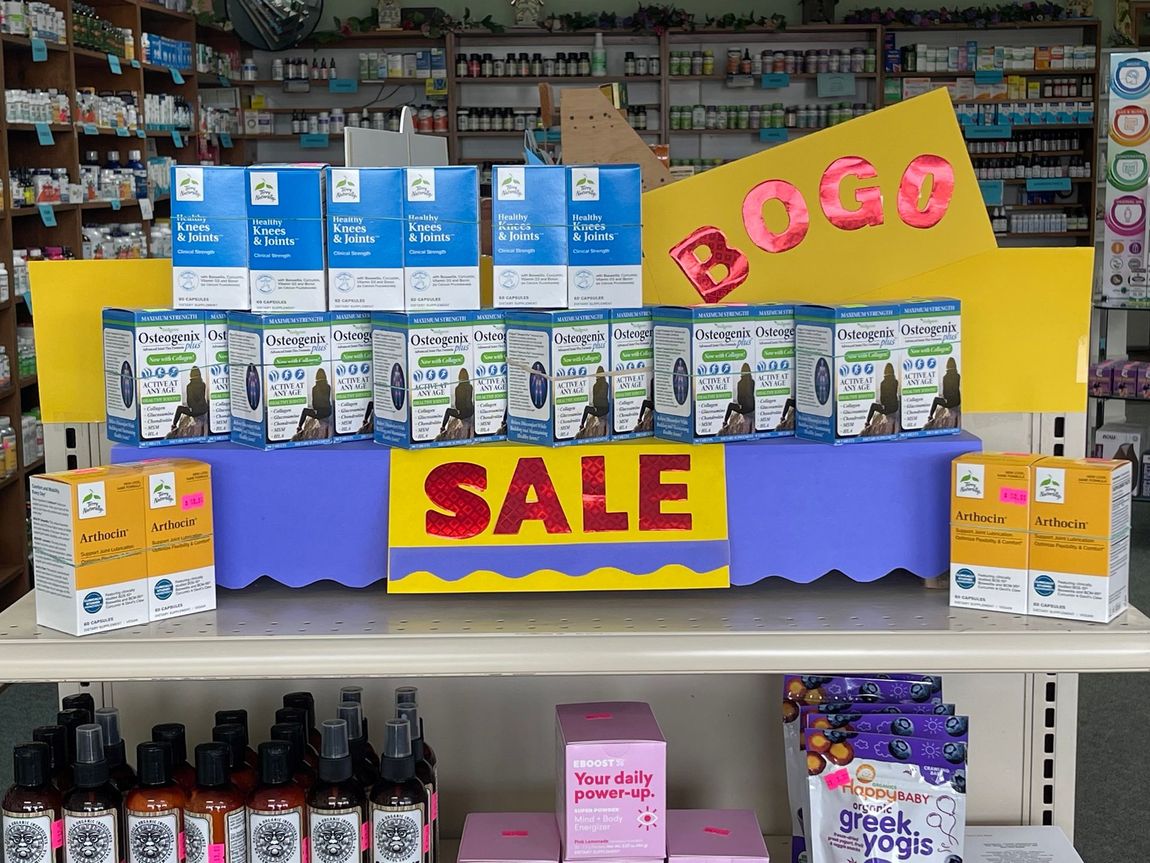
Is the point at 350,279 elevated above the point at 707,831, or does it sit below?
above

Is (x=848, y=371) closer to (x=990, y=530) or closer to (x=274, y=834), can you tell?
(x=990, y=530)

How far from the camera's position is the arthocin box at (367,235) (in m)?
1.72

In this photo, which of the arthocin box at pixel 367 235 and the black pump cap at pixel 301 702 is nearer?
the arthocin box at pixel 367 235

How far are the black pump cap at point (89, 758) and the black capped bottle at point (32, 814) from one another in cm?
4

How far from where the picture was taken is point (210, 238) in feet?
5.68

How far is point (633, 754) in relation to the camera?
5.61 ft

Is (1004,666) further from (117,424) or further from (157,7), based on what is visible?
(157,7)

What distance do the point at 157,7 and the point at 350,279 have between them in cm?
616

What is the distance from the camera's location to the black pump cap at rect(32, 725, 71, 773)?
1.67m

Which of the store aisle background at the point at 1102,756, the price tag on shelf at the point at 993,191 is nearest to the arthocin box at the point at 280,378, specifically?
the store aisle background at the point at 1102,756

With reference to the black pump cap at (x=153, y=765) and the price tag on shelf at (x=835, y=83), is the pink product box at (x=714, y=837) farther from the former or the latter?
the price tag on shelf at (x=835, y=83)

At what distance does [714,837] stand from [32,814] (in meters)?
0.84

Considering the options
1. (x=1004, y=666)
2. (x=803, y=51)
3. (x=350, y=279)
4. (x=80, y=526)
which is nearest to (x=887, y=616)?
(x=1004, y=666)

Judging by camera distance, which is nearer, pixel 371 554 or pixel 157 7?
pixel 371 554
